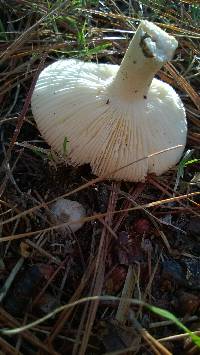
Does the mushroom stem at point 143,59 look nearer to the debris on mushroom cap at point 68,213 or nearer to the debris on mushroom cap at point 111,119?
the debris on mushroom cap at point 111,119

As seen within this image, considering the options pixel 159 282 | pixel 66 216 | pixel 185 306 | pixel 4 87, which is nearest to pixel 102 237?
pixel 66 216

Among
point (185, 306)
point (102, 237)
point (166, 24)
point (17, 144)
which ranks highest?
point (166, 24)

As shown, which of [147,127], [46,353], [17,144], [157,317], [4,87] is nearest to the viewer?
[46,353]

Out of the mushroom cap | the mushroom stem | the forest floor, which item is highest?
the mushroom stem

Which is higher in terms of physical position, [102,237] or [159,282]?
[102,237]

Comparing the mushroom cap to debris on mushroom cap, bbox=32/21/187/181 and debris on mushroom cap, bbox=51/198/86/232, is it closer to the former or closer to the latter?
debris on mushroom cap, bbox=32/21/187/181

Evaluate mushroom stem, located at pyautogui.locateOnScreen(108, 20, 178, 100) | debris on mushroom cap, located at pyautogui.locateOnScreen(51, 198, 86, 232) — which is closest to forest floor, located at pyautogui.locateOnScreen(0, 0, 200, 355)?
debris on mushroom cap, located at pyautogui.locateOnScreen(51, 198, 86, 232)

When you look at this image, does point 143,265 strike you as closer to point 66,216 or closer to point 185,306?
point 185,306

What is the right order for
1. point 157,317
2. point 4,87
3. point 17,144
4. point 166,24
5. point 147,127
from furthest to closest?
point 166,24 < point 4,87 < point 17,144 < point 147,127 < point 157,317
